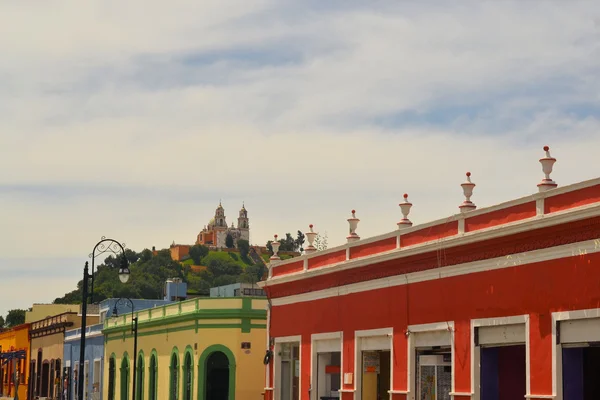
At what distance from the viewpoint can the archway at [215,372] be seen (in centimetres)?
4347

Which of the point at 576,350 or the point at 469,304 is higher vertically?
the point at 469,304

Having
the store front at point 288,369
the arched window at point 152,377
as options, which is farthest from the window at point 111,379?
the store front at point 288,369

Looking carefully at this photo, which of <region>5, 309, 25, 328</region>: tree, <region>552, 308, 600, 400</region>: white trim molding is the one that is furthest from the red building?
<region>5, 309, 25, 328</region>: tree

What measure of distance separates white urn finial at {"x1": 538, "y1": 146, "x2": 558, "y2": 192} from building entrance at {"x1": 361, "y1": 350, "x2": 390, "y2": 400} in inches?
366

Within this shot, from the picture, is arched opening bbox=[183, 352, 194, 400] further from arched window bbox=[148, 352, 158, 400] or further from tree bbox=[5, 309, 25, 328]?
tree bbox=[5, 309, 25, 328]

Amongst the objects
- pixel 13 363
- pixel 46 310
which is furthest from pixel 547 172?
pixel 46 310

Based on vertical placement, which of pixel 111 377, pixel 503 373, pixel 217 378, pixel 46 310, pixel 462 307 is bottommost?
pixel 111 377

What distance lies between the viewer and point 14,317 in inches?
6594

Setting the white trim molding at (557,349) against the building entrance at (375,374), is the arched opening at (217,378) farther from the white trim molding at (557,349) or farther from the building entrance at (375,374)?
the white trim molding at (557,349)

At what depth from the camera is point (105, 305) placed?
66.5 m

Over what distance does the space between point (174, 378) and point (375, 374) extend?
17.9 meters

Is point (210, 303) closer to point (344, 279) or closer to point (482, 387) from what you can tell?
point (344, 279)

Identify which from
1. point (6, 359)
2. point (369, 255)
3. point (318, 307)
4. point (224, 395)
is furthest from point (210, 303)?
point (6, 359)

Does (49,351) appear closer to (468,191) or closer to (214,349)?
(214,349)
